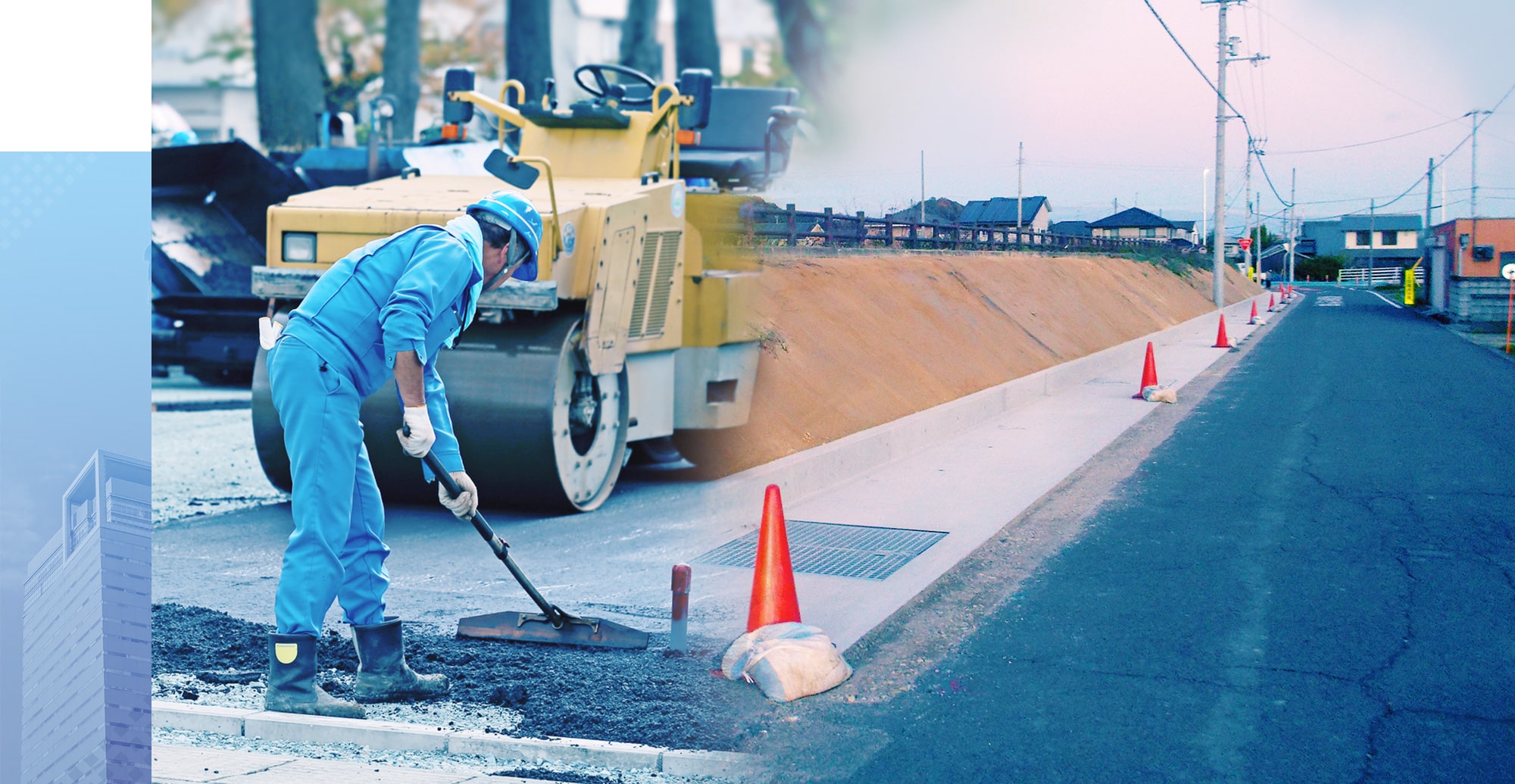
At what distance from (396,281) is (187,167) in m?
5.51

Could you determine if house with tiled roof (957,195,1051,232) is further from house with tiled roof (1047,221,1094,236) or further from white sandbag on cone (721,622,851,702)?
white sandbag on cone (721,622,851,702)

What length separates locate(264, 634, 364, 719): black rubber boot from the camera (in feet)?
12.3

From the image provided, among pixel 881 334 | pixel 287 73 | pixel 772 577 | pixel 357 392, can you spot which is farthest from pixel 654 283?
pixel 287 73

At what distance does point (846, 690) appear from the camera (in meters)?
4.11

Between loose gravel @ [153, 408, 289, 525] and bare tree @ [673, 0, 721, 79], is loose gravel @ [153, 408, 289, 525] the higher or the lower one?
the lower one

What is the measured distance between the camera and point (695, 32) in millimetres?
2254

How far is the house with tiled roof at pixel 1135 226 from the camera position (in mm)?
3832

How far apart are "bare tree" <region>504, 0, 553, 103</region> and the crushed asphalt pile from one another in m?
2.11

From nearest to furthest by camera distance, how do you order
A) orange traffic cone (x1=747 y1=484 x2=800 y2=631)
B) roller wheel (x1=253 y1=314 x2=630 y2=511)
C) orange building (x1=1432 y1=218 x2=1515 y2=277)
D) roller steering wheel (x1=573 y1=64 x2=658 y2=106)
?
1. roller steering wheel (x1=573 y1=64 x2=658 y2=106)
2. orange traffic cone (x1=747 y1=484 x2=800 y2=631)
3. roller wheel (x1=253 y1=314 x2=630 y2=511)
4. orange building (x1=1432 y1=218 x2=1515 y2=277)

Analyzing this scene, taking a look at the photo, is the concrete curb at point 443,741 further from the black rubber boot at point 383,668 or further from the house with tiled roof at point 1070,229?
the house with tiled roof at point 1070,229

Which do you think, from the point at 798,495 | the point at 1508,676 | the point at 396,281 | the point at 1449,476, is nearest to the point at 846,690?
the point at 396,281

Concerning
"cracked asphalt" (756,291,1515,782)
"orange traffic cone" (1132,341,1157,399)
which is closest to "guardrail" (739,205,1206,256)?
"cracked asphalt" (756,291,1515,782)

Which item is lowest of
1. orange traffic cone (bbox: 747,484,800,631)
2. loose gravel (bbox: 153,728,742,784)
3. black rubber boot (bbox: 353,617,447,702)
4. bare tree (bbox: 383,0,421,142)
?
loose gravel (bbox: 153,728,742,784)

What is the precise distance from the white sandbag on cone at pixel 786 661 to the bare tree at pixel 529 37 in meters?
2.35
